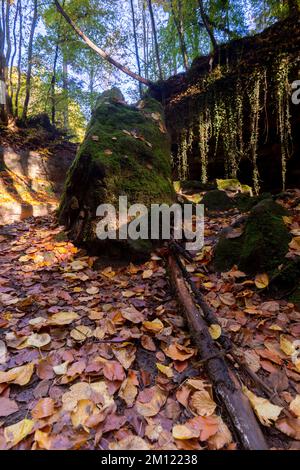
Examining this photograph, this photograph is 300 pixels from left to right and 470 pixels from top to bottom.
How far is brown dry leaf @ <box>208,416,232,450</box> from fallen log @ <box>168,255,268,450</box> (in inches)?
1.9

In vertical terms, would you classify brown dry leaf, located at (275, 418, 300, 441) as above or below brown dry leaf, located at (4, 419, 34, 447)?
below

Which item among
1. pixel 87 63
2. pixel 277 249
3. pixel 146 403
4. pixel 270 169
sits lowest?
pixel 146 403

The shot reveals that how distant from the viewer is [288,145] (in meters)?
4.44

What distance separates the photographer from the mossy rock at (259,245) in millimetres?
2212

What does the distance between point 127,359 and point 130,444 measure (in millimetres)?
466

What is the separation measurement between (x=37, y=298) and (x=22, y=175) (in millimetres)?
4452

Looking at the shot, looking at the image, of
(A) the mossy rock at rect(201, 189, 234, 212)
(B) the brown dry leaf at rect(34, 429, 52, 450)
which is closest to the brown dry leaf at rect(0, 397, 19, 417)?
(B) the brown dry leaf at rect(34, 429, 52, 450)

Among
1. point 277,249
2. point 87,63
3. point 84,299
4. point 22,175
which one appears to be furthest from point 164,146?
point 87,63

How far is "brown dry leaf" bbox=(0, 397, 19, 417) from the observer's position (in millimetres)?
1202

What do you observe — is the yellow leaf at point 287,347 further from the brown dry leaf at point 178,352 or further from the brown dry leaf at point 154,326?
the brown dry leaf at point 154,326

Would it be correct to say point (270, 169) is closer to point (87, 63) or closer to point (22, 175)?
point (22, 175)

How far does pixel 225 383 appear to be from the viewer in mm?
1289

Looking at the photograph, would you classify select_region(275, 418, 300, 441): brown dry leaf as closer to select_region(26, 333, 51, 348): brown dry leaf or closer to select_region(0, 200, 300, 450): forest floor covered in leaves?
select_region(0, 200, 300, 450): forest floor covered in leaves

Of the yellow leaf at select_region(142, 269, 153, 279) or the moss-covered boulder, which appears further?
the moss-covered boulder
